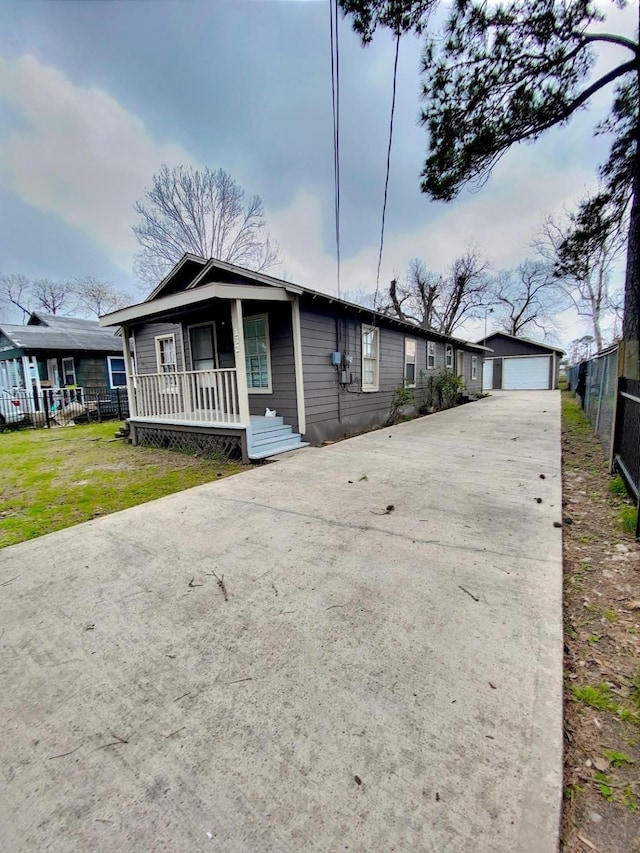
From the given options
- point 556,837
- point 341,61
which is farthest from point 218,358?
point 556,837

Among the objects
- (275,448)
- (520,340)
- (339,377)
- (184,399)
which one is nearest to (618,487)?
(275,448)

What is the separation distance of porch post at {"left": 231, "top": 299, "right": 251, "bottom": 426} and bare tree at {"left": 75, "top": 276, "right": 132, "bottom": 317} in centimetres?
3233

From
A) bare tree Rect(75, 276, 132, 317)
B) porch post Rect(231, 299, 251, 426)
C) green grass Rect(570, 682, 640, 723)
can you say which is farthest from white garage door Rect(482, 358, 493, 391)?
bare tree Rect(75, 276, 132, 317)

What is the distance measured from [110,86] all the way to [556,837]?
17055 millimetres

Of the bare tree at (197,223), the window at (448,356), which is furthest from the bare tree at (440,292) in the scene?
the window at (448,356)

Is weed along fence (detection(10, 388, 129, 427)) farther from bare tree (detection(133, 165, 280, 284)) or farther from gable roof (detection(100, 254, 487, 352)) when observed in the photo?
bare tree (detection(133, 165, 280, 284))

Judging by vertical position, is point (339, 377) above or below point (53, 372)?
below

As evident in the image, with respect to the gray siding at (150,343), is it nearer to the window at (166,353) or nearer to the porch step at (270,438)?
the window at (166,353)

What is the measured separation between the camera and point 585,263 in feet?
22.5

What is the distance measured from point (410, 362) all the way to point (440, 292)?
22816 mm

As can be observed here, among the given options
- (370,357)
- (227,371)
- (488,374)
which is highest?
(370,357)

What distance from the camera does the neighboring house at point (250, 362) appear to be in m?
6.45

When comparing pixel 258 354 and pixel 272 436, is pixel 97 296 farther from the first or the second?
pixel 272 436

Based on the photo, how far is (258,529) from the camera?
3318 mm
